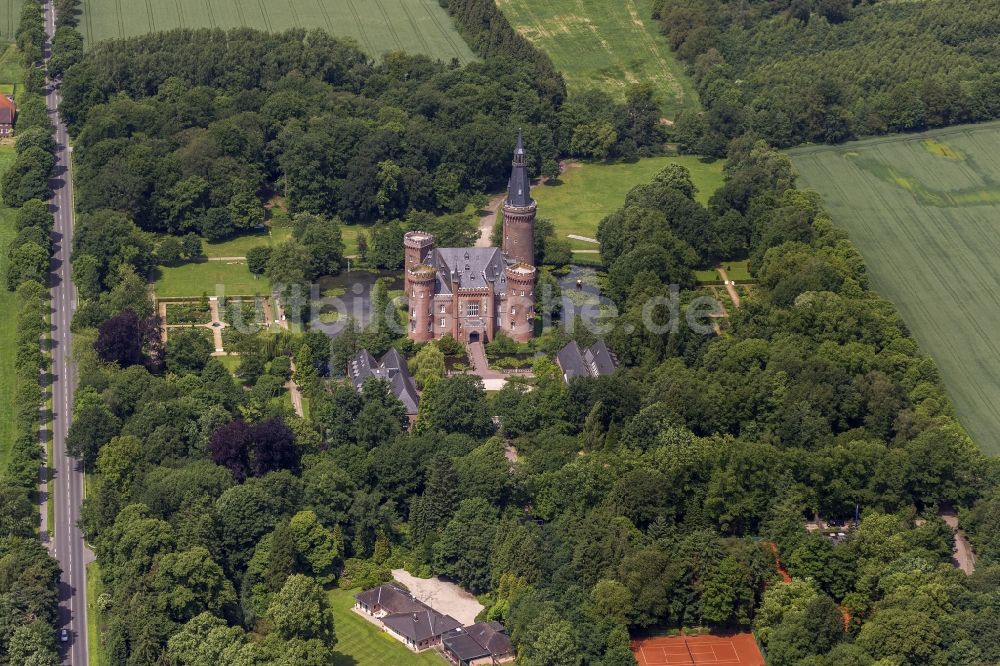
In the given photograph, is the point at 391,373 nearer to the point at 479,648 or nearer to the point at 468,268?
the point at 468,268

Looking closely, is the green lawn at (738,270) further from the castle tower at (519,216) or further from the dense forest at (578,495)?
the castle tower at (519,216)

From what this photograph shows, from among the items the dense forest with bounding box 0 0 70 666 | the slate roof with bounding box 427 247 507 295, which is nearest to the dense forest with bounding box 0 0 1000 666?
the dense forest with bounding box 0 0 70 666

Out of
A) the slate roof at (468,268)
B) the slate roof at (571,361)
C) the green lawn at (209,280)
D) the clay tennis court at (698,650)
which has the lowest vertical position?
the green lawn at (209,280)

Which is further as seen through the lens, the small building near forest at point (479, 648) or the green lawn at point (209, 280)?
the green lawn at point (209, 280)

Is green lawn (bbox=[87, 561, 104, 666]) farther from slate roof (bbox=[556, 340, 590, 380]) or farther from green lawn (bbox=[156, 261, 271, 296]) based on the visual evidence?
green lawn (bbox=[156, 261, 271, 296])

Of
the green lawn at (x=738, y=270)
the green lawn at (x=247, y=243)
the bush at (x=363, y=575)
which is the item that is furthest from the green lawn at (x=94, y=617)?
the green lawn at (x=738, y=270)

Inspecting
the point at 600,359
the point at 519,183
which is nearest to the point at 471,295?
the point at 519,183

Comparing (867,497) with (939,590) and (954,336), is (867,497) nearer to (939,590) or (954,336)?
(939,590)
